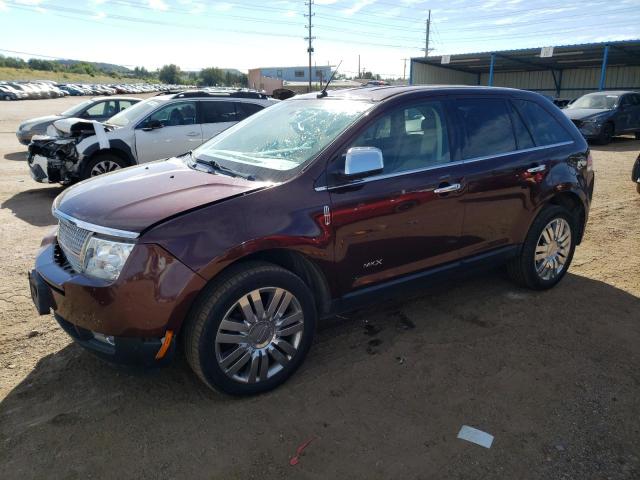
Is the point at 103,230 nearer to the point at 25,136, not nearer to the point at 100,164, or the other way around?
the point at 100,164

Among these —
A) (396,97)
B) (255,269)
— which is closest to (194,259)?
(255,269)

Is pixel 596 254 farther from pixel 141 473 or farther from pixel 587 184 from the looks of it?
pixel 141 473

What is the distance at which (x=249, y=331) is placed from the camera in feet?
9.36

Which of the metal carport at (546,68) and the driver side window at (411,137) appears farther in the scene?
the metal carport at (546,68)

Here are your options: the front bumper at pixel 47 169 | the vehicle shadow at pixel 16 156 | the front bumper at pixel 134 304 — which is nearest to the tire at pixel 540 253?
the front bumper at pixel 134 304

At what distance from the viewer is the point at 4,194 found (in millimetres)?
8594

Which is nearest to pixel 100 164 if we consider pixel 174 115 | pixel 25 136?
pixel 174 115

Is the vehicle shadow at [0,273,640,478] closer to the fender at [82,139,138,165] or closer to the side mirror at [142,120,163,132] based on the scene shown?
the fender at [82,139,138,165]

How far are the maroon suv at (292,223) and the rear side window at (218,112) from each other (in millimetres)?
5265

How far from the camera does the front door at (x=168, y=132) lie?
8.48m

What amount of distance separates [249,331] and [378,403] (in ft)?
2.89

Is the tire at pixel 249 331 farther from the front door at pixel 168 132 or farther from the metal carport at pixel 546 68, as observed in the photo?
the metal carport at pixel 546 68

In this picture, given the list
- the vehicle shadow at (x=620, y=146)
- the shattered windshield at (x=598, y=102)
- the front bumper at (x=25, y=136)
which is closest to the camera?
the front bumper at (x=25, y=136)

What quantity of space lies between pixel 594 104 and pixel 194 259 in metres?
18.4
